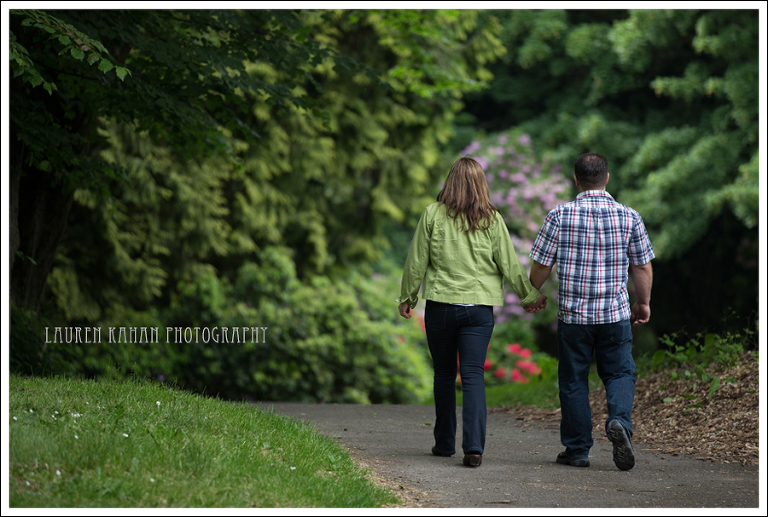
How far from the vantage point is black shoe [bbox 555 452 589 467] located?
14.9 ft

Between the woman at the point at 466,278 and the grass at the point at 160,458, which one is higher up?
the woman at the point at 466,278

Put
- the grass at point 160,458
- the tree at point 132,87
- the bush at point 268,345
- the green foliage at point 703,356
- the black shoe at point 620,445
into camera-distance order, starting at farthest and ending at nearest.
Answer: the bush at point 268,345
the green foliage at point 703,356
the tree at point 132,87
the black shoe at point 620,445
the grass at point 160,458

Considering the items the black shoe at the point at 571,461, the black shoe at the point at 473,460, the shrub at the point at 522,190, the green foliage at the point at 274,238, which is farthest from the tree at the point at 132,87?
the shrub at the point at 522,190

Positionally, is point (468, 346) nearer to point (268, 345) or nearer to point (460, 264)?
point (460, 264)

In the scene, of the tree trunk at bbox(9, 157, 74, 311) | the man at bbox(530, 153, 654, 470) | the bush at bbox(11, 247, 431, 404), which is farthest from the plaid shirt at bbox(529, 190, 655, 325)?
the bush at bbox(11, 247, 431, 404)

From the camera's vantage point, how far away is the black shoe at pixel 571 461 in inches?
179

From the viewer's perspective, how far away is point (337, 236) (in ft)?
40.9

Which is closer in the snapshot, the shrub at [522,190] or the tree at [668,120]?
the tree at [668,120]

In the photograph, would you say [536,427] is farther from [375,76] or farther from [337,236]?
[337,236]

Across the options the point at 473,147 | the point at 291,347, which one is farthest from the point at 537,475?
the point at 473,147

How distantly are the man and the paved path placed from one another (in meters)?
0.30

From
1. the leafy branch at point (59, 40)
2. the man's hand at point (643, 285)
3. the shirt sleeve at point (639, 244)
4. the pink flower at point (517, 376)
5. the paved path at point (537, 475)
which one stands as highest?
the leafy branch at point (59, 40)

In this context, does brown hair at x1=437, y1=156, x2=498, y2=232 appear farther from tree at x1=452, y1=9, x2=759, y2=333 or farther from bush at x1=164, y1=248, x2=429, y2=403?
tree at x1=452, y1=9, x2=759, y2=333

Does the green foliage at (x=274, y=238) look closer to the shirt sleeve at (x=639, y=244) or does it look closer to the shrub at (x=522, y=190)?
the shrub at (x=522, y=190)
